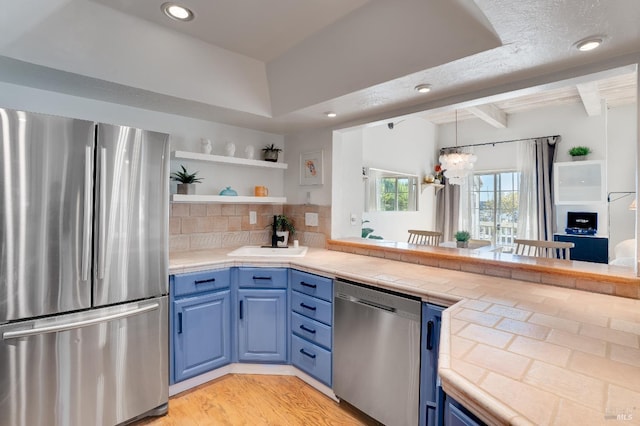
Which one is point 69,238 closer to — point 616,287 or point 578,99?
point 616,287

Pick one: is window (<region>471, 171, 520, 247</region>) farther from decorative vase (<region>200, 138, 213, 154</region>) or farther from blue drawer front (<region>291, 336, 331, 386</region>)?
decorative vase (<region>200, 138, 213, 154</region>)

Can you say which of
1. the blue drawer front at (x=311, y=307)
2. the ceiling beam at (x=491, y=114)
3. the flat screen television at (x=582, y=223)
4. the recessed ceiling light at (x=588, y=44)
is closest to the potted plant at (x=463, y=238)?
the ceiling beam at (x=491, y=114)

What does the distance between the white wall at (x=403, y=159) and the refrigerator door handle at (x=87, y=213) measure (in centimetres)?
320

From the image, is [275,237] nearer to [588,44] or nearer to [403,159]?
[588,44]

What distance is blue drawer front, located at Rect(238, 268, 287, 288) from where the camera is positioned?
2.43 meters

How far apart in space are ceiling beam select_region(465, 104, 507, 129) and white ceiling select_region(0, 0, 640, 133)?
273 cm

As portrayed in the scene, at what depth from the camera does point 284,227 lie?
3277 millimetres

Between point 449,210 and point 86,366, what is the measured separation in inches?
234

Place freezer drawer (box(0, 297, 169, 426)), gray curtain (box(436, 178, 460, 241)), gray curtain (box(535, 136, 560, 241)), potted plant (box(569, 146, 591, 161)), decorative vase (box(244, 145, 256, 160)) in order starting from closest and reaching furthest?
freezer drawer (box(0, 297, 169, 426))
decorative vase (box(244, 145, 256, 160))
potted plant (box(569, 146, 591, 161))
gray curtain (box(535, 136, 560, 241))
gray curtain (box(436, 178, 460, 241))

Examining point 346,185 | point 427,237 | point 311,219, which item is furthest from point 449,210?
point 311,219

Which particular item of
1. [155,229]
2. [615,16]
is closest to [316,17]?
[615,16]

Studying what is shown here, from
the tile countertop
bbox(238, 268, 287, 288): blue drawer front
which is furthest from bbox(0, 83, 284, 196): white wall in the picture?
the tile countertop

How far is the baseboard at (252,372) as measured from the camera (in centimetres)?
222

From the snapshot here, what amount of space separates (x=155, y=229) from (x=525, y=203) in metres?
5.77
